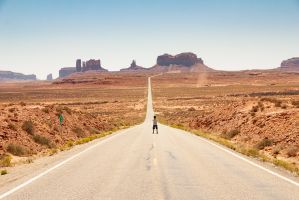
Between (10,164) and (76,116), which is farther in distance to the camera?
(76,116)

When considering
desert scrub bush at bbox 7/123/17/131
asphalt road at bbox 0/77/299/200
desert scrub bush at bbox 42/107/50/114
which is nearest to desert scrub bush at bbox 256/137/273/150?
asphalt road at bbox 0/77/299/200

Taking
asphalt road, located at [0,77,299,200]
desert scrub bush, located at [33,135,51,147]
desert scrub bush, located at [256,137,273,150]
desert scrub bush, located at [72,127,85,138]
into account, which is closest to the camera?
asphalt road, located at [0,77,299,200]

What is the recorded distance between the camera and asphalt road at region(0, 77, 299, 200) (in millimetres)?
9367

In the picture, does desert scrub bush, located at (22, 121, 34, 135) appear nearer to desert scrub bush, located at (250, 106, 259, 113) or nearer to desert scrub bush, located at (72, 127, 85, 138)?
desert scrub bush, located at (72, 127, 85, 138)

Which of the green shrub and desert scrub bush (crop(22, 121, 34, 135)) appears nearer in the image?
desert scrub bush (crop(22, 121, 34, 135))

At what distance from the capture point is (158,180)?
37.3 ft

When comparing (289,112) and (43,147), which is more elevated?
(289,112)

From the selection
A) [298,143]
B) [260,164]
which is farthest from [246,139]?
[260,164]

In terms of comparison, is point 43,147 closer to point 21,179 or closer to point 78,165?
point 78,165

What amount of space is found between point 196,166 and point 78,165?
4.16 meters

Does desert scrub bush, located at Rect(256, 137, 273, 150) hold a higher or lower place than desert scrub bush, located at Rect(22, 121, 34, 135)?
lower

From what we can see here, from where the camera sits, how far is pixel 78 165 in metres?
14.6

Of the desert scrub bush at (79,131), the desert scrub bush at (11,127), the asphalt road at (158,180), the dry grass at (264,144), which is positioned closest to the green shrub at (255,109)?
the dry grass at (264,144)

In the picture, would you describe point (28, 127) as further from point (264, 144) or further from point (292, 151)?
point (292, 151)
